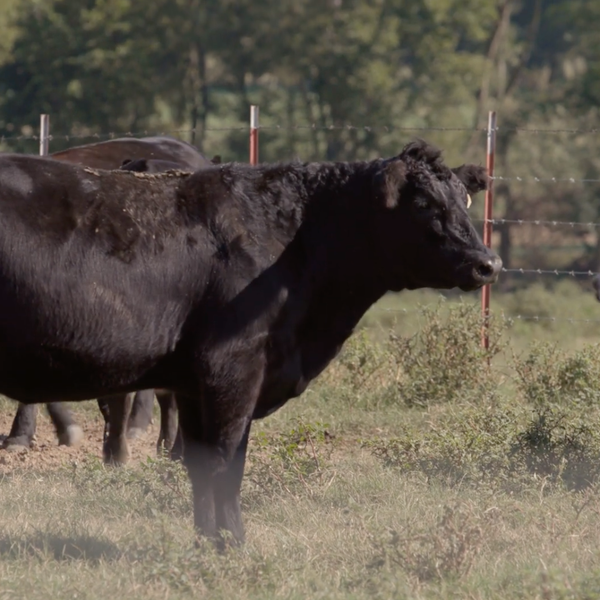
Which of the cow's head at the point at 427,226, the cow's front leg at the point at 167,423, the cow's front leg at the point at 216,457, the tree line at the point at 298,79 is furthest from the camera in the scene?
the tree line at the point at 298,79

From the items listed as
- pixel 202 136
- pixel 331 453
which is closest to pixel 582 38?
pixel 202 136

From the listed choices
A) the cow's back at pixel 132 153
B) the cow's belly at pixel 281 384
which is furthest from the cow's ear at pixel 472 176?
the cow's back at pixel 132 153

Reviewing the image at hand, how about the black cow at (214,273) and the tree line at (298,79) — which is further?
the tree line at (298,79)

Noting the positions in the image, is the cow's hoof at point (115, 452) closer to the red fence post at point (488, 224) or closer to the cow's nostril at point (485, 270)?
the cow's nostril at point (485, 270)

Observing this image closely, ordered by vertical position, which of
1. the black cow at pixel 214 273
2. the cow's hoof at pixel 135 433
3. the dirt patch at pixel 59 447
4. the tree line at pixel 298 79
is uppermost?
the tree line at pixel 298 79

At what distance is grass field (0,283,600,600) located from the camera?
4473 mm

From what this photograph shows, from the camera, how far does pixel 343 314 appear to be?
511 cm

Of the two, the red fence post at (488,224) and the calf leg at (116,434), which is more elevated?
the red fence post at (488,224)

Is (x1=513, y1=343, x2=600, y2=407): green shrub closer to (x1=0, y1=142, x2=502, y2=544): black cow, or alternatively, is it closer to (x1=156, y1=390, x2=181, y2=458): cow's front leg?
(x1=156, y1=390, x2=181, y2=458): cow's front leg

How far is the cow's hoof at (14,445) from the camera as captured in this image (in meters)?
7.50

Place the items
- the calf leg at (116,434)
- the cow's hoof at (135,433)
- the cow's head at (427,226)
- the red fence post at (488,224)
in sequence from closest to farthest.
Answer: the cow's head at (427,226), the calf leg at (116,434), the cow's hoof at (135,433), the red fence post at (488,224)

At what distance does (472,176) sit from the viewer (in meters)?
5.29

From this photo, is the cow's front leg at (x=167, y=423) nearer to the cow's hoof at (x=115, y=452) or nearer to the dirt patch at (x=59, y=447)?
the dirt patch at (x=59, y=447)

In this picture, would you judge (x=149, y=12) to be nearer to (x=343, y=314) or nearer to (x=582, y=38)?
(x=582, y=38)
